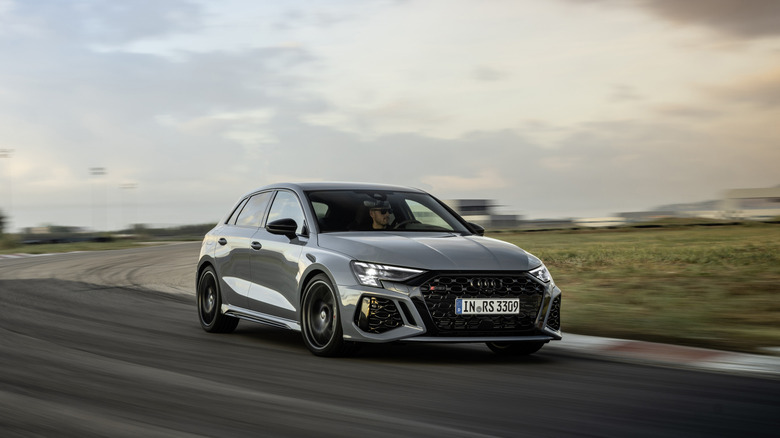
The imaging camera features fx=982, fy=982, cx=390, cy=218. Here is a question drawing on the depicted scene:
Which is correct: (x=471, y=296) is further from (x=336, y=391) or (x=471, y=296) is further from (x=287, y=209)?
(x=287, y=209)

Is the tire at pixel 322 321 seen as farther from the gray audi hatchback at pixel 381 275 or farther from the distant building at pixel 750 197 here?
the distant building at pixel 750 197

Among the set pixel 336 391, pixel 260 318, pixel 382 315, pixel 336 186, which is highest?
pixel 336 186

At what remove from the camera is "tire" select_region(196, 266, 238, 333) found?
10.9m

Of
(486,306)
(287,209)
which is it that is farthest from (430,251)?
(287,209)

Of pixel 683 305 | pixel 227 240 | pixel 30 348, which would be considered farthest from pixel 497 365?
pixel 683 305

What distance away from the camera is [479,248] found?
27.8 feet

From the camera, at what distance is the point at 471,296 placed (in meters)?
8.03

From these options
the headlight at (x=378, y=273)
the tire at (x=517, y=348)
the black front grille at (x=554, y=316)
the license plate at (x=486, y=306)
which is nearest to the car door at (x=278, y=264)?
the headlight at (x=378, y=273)

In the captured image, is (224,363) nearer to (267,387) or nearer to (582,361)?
(267,387)

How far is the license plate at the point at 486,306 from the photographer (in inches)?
315

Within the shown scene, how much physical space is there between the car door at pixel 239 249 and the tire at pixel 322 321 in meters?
1.46

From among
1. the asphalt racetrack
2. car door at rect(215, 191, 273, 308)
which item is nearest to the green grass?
the asphalt racetrack

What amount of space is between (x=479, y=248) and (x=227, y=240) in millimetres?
3419

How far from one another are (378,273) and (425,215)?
71.3 inches
